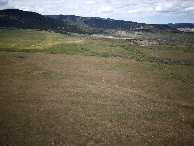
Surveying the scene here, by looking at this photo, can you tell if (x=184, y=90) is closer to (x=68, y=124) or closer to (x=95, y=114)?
(x=95, y=114)

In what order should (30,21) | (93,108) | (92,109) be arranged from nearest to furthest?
(92,109), (93,108), (30,21)

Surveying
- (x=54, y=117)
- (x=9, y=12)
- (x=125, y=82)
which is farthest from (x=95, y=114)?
(x=9, y=12)

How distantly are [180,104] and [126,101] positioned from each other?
816 cm

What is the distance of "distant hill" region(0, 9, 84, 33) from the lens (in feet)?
497

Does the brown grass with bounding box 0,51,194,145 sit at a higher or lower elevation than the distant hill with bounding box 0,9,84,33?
lower

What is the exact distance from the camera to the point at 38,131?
14781 millimetres

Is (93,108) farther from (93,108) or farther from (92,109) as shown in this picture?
(92,109)

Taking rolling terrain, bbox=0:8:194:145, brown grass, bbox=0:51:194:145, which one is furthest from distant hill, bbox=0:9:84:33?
brown grass, bbox=0:51:194:145

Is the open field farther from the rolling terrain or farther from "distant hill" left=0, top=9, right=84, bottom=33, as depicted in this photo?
"distant hill" left=0, top=9, right=84, bottom=33

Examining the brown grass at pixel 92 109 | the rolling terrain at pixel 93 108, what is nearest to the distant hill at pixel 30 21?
the rolling terrain at pixel 93 108

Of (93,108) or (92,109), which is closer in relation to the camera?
(92,109)

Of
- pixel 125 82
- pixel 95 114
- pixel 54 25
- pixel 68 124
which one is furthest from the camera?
pixel 54 25

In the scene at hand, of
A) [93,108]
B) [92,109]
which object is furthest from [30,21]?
[92,109]

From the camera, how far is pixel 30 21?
546ft
